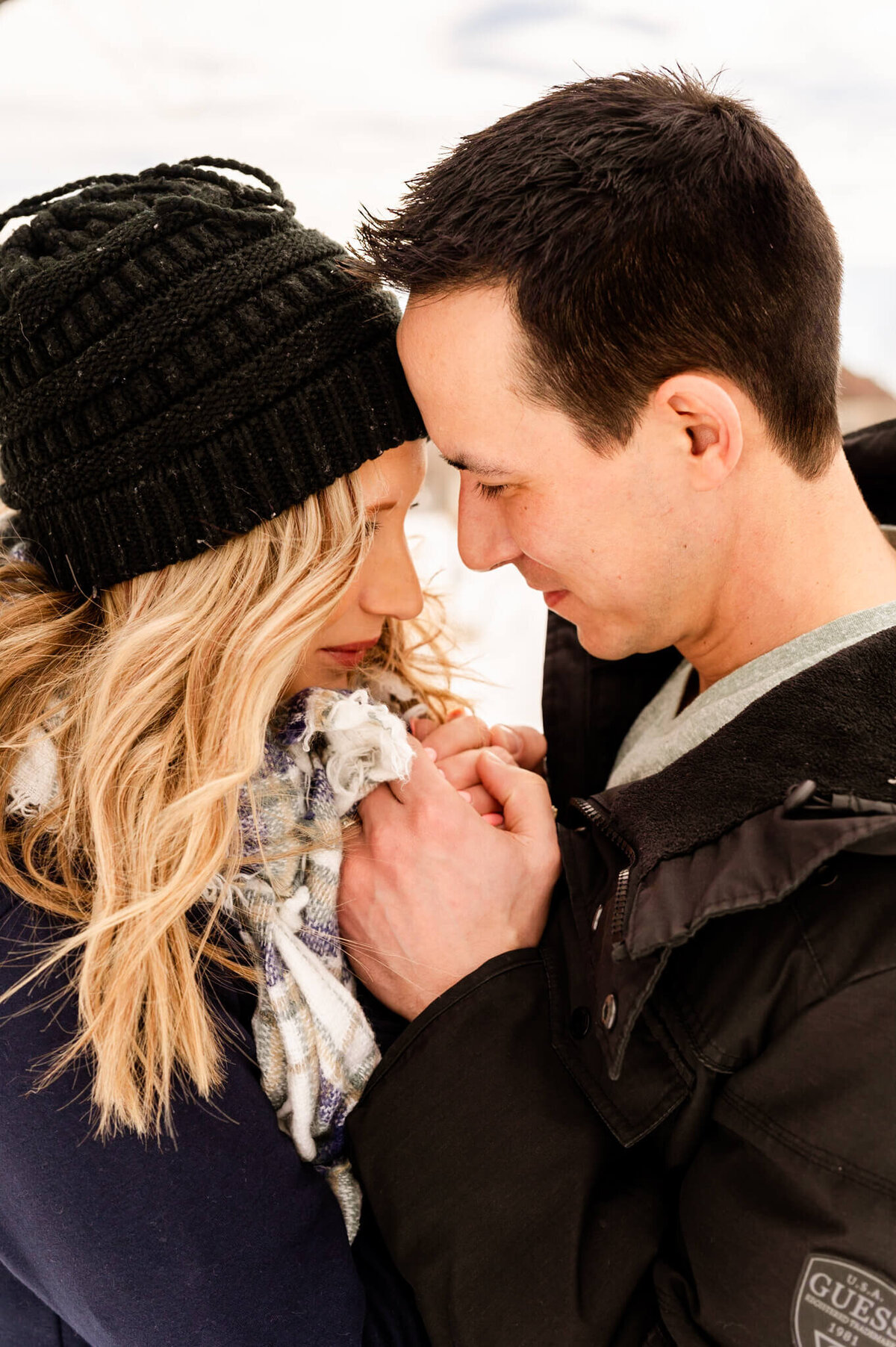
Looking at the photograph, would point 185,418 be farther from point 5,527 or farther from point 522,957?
point 522,957

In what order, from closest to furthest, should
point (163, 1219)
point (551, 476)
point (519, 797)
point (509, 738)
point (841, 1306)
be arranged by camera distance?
1. point (841, 1306)
2. point (163, 1219)
3. point (551, 476)
4. point (519, 797)
5. point (509, 738)

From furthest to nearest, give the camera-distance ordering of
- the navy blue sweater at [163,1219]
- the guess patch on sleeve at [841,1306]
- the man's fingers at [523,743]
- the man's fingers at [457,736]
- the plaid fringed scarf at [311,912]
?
the man's fingers at [523,743] → the man's fingers at [457,736] → the plaid fringed scarf at [311,912] → the navy blue sweater at [163,1219] → the guess patch on sleeve at [841,1306]

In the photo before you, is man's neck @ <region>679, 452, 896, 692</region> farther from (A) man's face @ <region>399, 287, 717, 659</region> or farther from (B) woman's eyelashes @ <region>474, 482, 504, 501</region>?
(B) woman's eyelashes @ <region>474, 482, 504, 501</region>

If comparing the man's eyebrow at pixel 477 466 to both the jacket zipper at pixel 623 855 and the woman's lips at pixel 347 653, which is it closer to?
the woman's lips at pixel 347 653

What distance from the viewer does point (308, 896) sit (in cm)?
107

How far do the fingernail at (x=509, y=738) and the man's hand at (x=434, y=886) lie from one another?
307 mm

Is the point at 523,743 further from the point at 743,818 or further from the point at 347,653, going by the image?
the point at 743,818

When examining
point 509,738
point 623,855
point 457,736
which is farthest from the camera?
point 509,738

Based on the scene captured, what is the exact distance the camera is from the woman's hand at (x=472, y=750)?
124 cm

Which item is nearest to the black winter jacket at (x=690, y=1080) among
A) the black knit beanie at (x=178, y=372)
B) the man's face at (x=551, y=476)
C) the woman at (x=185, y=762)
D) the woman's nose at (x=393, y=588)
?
the woman at (x=185, y=762)

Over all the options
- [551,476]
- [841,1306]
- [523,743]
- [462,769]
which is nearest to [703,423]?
[551,476]

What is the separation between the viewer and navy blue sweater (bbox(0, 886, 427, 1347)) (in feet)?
2.77

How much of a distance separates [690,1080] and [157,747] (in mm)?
669

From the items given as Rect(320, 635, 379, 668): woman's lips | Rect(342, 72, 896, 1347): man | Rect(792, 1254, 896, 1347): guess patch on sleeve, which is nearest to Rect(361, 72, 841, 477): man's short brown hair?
Rect(342, 72, 896, 1347): man
